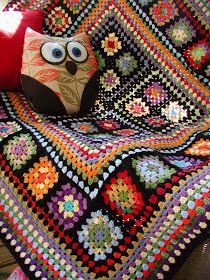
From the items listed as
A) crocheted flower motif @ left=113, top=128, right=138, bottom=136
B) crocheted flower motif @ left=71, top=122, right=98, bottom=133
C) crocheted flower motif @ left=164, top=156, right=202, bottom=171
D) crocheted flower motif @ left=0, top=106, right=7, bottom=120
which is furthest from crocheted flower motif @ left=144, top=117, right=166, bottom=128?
crocheted flower motif @ left=0, top=106, right=7, bottom=120

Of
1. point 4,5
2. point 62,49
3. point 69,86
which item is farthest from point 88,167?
point 4,5

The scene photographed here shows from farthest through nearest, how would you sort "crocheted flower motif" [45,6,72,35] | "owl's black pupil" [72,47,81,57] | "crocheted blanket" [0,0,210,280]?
"crocheted flower motif" [45,6,72,35]
"owl's black pupil" [72,47,81,57]
"crocheted blanket" [0,0,210,280]

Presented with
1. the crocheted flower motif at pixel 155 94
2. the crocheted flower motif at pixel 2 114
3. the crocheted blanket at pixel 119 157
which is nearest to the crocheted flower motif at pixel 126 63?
the crocheted blanket at pixel 119 157

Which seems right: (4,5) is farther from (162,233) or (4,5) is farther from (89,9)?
(162,233)

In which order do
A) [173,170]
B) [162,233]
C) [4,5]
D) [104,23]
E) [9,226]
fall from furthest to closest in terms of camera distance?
1. [4,5]
2. [104,23]
3. [9,226]
4. [173,170]
5. [162,233]

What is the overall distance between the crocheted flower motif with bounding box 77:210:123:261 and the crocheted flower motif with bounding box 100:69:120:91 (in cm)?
87

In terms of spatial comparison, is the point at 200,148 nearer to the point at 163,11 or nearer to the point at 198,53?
the point at 198,53

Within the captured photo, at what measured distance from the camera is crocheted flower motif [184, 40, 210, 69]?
5.32 ft

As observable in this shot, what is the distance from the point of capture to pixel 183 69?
1666mm

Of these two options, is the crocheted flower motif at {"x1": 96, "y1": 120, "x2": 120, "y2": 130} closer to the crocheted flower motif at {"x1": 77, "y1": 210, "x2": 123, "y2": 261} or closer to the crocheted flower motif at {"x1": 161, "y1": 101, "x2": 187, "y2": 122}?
the crocheted flower motif at {"x1": 161, "y1": 101, "x2": 187, "y2": 122}

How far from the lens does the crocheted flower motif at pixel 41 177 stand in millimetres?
1278

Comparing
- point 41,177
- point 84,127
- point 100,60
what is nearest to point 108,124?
point 84,127

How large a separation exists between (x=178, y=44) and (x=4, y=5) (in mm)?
970

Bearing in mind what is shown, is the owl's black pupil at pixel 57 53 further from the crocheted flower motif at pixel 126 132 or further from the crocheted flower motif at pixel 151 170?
the crocheted flower motif at pixel 151 170
